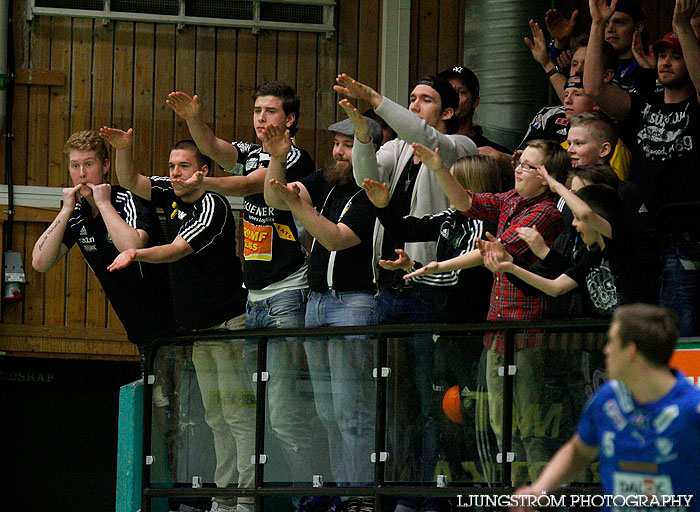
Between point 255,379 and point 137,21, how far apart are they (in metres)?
3.83

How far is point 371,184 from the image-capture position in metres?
4.90

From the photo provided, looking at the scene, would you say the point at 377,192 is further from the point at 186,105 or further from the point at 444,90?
the point at 186,105

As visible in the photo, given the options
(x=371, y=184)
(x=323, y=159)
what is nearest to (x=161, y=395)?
(x=371, y=184)

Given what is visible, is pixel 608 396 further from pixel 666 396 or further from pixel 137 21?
pixel 137 21

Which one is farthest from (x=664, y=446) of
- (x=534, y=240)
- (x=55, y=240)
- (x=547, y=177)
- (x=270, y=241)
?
(x=55, y=240)

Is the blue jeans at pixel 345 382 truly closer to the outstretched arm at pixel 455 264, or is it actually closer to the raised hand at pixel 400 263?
the raised hand at pixel 400 263

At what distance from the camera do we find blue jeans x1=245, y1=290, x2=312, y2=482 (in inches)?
214

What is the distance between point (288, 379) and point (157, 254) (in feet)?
3.03

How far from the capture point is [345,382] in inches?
208

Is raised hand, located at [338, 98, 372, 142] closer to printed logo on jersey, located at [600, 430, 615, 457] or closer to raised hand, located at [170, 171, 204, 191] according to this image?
raised hand, located at [170, 171, 204, 191]

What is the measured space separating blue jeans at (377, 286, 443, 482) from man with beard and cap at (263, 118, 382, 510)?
15 centimetres

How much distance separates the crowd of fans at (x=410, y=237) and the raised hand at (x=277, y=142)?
0.5 inches

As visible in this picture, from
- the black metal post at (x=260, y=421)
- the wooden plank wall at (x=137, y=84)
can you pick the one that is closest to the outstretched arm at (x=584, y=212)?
the black metal post at (x=260, y=421)

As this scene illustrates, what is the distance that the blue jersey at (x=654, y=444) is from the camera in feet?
10.8
